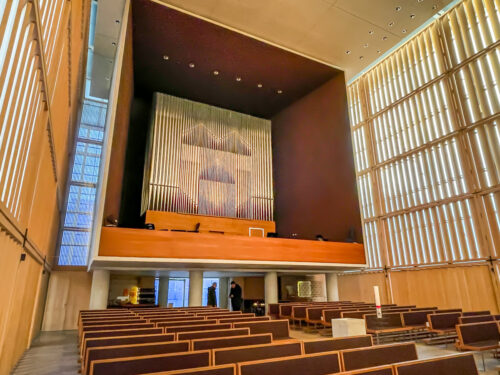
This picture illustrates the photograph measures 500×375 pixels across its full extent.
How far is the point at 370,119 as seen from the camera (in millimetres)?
11359

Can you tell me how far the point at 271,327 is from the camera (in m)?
3.92

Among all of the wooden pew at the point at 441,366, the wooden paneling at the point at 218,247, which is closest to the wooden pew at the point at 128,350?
the wooden pew at the point at 441,366

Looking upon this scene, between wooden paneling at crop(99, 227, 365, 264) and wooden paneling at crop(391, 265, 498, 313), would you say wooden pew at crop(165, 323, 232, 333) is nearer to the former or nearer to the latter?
wooden paneling at crop(99, 227, 365, 264)

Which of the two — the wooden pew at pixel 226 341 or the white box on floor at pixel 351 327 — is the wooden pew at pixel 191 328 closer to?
the wooden pew at pixel 226 341

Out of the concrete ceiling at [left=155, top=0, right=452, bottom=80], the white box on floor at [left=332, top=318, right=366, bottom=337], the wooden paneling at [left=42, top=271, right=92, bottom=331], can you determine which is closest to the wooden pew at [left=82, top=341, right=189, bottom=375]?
the white box on floor at [left=332, top=318, right=366, bottom=337]

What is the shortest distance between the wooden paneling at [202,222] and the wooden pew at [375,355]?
6736 mm

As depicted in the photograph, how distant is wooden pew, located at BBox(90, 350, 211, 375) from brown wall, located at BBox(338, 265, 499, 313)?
8.03m

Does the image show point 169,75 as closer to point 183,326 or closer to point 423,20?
point 423,20

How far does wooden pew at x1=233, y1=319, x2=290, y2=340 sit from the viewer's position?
3756 mm

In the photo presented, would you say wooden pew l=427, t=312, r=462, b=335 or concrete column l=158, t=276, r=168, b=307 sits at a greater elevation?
concrete column l=158, t=276, r=168, b=307

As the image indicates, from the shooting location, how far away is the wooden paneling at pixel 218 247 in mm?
5895

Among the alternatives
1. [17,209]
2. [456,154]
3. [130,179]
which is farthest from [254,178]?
[17,209]

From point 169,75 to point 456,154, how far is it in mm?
8719

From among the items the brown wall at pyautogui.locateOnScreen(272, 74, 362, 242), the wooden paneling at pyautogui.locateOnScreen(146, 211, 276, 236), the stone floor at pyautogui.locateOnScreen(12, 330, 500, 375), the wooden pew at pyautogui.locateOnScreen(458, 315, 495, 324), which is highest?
the brown wall at pyautogui.locateOnScreen(272, 74, 362, 242)
